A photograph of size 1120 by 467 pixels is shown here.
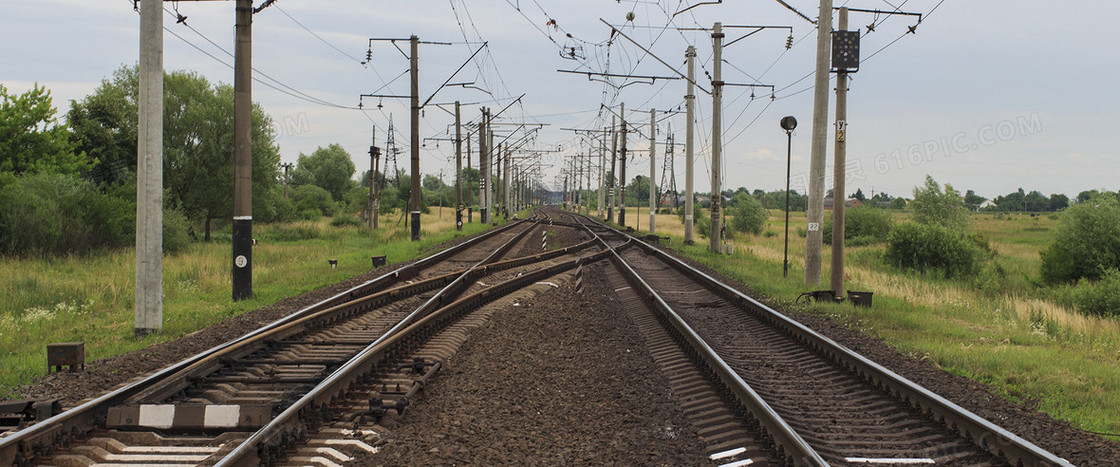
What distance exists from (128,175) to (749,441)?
38605 mm

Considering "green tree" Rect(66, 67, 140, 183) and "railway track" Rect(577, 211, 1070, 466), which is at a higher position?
"green tree" Rect(66, 67, 140, 183)

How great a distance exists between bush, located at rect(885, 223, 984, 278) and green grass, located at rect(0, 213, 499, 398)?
58.6 ft

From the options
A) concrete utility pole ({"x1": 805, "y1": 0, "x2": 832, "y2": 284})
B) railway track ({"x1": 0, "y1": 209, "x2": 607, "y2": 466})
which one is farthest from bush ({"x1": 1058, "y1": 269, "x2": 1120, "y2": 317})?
railway track ({"x1": 0, "y1": 209, "x2": 607, "y2": 466})

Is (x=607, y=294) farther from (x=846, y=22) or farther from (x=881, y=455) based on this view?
(x=881, y=455)

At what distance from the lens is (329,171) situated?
4360 inches

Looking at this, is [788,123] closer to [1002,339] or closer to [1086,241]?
[1002,339]

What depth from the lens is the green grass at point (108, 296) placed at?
10.0m

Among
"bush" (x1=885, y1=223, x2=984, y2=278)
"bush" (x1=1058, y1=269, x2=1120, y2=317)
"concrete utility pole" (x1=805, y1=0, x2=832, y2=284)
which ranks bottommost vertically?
"bush" (x1=1058, y1=269, x2=1120, y2=317)

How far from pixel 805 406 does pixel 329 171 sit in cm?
10989

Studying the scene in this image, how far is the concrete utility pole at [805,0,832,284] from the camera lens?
1658 centimetres

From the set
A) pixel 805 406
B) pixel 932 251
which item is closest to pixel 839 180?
pixel 805 406

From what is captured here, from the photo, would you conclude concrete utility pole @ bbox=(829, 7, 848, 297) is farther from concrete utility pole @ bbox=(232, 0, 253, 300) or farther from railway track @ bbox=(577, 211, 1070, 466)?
concrete utility pole @ bbox=(232, 0, 253, 300)

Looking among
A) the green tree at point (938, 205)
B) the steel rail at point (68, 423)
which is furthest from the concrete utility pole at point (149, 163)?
the green tree at point (938, 205)

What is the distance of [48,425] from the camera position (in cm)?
544
